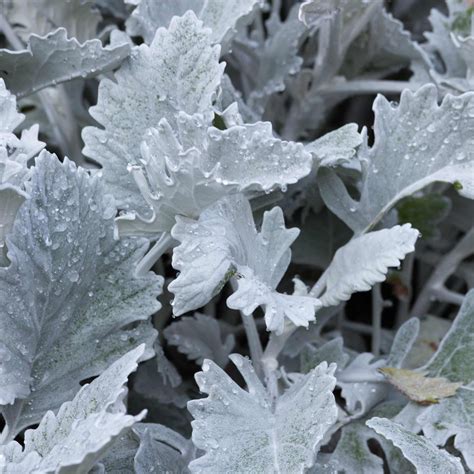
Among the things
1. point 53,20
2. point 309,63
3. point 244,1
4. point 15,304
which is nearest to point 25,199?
point 15,304

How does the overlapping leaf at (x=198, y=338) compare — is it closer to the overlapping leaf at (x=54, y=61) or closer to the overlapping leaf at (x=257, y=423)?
the overlapping leaf at (x=257, y=423)

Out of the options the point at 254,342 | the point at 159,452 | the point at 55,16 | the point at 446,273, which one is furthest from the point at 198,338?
the point at 55,16

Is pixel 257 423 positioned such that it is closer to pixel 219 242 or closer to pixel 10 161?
pixel 219 242

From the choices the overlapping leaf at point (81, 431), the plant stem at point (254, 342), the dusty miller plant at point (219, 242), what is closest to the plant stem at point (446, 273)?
the dusty miller plant at point (219, 242)

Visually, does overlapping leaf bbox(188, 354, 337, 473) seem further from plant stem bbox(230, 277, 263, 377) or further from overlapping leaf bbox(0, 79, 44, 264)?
overlapping leaf bbox(0, 79, 44, 264)

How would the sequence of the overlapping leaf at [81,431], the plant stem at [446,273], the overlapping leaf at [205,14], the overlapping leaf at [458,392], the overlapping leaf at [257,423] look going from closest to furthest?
the overlapping leaf at [81,431]
the overlapping leaf at [257,423]
the overlapping leaf at [458,392]
the overlapping leaf at [205,14]
the plant stem at [446,273]

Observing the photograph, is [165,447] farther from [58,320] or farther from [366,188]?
[366,188]

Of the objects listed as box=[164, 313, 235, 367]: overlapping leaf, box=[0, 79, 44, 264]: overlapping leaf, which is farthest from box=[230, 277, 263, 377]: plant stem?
box=[0, 79, 44, 264]: overlapping leaf
